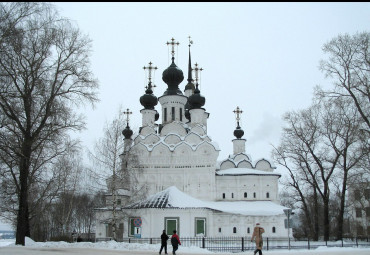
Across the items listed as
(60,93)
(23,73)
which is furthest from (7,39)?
(60,93)

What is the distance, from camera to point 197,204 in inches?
1103

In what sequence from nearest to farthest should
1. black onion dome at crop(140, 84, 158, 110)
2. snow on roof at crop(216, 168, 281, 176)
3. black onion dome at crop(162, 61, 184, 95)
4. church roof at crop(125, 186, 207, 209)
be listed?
church roof at crop(125, 186, 207, 209) → snow on roof at crop(216, 168, 281, 176) → black onion dome at crop(140, 84, 158, 110) → black onion dome at crop(162, 61, 184, 95)

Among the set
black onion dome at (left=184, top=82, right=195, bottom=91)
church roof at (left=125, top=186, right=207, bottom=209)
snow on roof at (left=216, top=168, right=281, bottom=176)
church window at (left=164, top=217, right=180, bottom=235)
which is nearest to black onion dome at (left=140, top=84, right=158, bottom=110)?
snow on roof at (left=216, top=168, right=281, bottom=176)

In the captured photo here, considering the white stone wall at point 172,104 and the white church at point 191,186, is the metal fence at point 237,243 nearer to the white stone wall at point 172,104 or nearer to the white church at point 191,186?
the white church at point 191,186

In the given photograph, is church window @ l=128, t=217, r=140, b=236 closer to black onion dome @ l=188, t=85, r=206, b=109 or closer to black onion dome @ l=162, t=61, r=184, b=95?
black onion dome @ l=188, t=85, r=206, b=109

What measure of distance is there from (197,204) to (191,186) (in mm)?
4003

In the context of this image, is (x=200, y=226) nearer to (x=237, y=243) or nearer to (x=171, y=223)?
(x=171, y=223)

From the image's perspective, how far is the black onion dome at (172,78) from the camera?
37938 mm

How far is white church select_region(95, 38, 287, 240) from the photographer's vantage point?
27250 mm

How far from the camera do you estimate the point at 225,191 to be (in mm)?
33375

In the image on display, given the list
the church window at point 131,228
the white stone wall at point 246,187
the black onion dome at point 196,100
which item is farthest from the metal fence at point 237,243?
the black onion dome at point 196,100

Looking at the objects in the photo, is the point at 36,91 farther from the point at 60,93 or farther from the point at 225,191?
the point at 225,191

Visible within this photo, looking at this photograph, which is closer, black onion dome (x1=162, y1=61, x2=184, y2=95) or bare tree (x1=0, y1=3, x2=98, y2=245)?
bare tree (x1=0, y1=3, x2=98, y2=245)

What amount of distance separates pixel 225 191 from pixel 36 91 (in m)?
20.8
